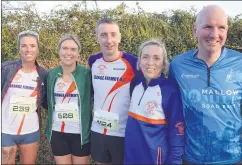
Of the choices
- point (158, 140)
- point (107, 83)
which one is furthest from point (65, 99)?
point (158, 140)

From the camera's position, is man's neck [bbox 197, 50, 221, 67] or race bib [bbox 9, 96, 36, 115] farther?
race bib [bbox 9, 96, 36, 115]

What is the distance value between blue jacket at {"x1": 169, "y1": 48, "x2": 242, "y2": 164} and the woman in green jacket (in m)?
1.25

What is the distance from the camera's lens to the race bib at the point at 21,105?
373 cm

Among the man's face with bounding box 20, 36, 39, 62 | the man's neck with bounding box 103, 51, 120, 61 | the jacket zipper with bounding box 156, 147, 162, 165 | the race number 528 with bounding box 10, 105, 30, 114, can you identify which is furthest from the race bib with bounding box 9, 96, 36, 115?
the jacket zipper with bounding box 156, 147, 162, 165

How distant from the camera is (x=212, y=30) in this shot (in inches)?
112

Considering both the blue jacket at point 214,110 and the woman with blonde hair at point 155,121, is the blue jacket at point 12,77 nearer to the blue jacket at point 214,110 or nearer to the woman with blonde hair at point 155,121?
the woman with blonde hair at point 155,121

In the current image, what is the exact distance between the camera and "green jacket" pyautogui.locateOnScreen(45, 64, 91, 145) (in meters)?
3.70

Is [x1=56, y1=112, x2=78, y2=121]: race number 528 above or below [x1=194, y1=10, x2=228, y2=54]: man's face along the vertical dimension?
below

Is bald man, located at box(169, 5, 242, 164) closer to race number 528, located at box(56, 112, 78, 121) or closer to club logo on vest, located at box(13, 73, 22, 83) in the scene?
race number 528, located at box(56, 112, 78, 121)

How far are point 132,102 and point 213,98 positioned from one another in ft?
2.63

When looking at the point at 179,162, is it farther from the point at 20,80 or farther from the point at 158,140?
the point at 20,80

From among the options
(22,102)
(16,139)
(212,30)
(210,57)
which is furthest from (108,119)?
(212,30)

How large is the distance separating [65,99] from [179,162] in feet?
4.88

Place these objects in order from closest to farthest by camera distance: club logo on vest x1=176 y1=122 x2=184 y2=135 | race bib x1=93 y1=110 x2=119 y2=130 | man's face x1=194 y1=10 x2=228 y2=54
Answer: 1. man's face x1=194 y1=10 x2=228 y2=54
2. club logo on vest x1=176 y1=122 x2=184 y2=135
3. race bib x1=93 y1=110 x2=119 y2=130
